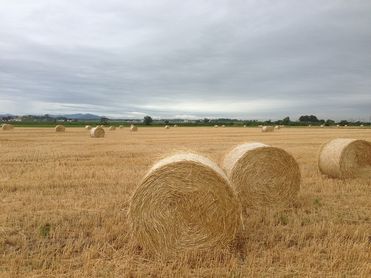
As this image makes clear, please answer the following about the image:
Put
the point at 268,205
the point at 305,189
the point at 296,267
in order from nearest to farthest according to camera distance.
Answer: the point at 296,267, the point at 268,205, the point at 305,189

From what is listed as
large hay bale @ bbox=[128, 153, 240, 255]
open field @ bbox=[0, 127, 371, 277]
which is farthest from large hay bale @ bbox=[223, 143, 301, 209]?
large hay bale @ bbox=[128, 153, 240, 255]

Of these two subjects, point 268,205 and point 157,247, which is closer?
point 157,247

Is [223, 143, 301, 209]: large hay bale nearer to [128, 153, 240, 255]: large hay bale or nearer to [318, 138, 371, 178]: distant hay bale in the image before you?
[128, 153, 240, 255]: large hay bale

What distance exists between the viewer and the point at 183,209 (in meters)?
6.06

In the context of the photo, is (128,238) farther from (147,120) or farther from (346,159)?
(147,120)

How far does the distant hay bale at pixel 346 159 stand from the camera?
1170cm

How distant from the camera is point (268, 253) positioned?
5.59 meters

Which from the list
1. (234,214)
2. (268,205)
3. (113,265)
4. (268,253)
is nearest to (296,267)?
(268,253)

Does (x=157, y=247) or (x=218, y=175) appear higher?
(x=218, y=175)

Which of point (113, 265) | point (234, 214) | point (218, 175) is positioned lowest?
point (113, 265)

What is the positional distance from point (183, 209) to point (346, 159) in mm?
7167

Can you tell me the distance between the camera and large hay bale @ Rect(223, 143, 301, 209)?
857cm

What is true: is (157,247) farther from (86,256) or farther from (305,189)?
(305,189)

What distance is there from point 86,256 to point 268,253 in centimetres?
226
